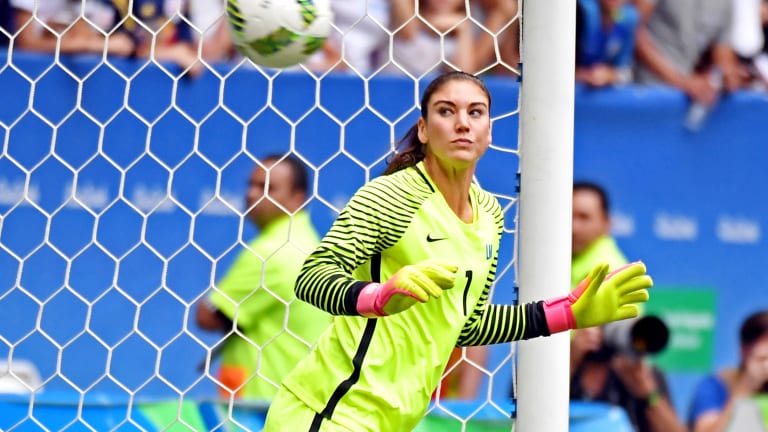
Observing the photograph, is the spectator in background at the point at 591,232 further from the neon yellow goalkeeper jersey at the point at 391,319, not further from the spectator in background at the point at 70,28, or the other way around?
the neon yellow goalkeeper jersey at the point at 391,319

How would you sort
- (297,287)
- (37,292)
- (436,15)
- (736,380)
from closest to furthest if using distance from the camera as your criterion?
(297,287)
(436,15)
(37,292)
(736,380)

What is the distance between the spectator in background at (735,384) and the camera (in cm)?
454

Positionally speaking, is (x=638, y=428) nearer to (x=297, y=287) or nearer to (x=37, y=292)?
(x=37, y=292)

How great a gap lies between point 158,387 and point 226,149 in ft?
2.58

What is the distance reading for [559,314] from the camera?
95.2 inches

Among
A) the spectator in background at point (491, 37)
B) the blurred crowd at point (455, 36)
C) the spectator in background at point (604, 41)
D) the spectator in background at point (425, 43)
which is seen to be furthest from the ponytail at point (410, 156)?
the spectator in background at point (604, 41)

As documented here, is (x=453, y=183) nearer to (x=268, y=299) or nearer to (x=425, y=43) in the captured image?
(x=268, y=299)

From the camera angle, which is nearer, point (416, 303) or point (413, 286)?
point (413, 286)

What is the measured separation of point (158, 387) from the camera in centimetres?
435

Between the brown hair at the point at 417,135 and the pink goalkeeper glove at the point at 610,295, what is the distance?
38cm

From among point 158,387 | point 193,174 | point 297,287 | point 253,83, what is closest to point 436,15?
point 253,83

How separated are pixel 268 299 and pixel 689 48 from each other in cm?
183

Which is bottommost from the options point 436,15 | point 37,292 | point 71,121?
point 37,292

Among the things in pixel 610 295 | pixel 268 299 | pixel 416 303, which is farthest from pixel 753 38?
pixel 416 303
